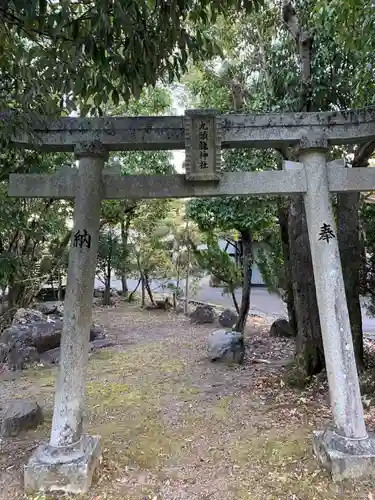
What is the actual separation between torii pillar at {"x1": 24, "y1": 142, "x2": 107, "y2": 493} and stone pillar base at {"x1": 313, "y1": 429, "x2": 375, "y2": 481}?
1.94 m

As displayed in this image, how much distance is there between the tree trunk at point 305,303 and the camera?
517cm

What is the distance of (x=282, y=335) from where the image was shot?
348 inches

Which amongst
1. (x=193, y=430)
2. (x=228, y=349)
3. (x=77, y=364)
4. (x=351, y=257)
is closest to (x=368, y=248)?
(x=351, y=257)

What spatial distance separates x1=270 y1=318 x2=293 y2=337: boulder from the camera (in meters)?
8.81

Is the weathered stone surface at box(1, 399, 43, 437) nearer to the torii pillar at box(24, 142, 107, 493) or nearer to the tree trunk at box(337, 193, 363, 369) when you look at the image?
the torii pillar at box(24, 142, 107, 493)

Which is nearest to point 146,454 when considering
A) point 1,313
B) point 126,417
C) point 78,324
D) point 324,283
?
point 126,417

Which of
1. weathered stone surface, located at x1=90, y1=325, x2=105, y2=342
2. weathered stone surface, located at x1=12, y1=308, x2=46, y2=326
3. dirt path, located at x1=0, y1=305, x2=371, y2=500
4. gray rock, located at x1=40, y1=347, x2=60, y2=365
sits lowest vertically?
dirt path, located at x1=0, y1=305, x2=371, y2=500

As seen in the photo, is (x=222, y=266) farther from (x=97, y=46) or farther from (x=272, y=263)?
(x=97, y=46)

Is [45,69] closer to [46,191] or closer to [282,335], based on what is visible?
[46,191]

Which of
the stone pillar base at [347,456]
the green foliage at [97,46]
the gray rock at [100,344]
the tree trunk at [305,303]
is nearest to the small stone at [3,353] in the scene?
the gray rock at [100,344]

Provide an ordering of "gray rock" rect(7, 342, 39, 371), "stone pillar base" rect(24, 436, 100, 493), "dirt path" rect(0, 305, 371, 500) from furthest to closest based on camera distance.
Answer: "gray rock" rect(7, 342, 39, 371) → "dirt path" rect(0, 305, 371, 500) → "stone pillar base" rect(24, 436, 100, 493)

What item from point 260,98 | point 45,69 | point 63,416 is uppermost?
point 260,98

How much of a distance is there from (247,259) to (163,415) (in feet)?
14.5

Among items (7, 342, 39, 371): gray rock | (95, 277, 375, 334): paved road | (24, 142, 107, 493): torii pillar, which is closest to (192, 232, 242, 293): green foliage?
(95, 277, 375, 334): paved road
